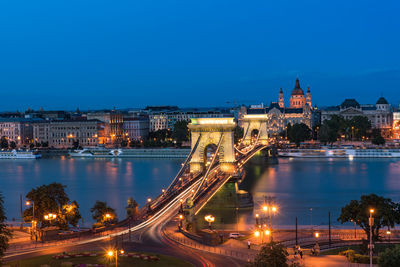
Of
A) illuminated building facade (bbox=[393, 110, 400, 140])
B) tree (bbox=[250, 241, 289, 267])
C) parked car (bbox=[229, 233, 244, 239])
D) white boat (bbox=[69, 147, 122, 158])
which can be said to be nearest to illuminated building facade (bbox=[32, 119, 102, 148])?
white boat (bbox=[69, 147, 122, 158])

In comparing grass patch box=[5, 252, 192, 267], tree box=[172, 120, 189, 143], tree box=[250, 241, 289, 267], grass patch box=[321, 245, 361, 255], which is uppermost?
tree box=[172, 120, 189, 143]

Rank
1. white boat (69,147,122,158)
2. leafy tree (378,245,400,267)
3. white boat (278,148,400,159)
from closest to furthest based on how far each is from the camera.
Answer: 1. leafy tree (378,245,400,267)
2. white boat (278,148,400,159)
3. white boat (69,147,122,158)

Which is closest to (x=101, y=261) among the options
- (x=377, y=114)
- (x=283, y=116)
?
(x=283, y=116)

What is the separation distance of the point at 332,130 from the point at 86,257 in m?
73.8

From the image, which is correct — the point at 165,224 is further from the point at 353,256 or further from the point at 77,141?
the point at 77,141

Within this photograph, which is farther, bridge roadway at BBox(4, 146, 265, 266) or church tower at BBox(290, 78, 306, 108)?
church tower at BBox(290, 78, 306, 108)

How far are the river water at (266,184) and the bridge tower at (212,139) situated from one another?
11.7 ft

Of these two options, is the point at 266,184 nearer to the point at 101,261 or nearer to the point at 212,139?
the point at 212,139

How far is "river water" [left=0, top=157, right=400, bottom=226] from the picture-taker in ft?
108

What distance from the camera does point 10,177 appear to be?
173ft

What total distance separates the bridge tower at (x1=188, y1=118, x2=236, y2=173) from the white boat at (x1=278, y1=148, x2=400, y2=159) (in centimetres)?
3997

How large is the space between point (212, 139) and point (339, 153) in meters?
41.6

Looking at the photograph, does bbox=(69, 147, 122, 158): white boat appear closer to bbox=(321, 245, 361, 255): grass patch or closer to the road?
the road

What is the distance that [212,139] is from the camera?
36.0m
